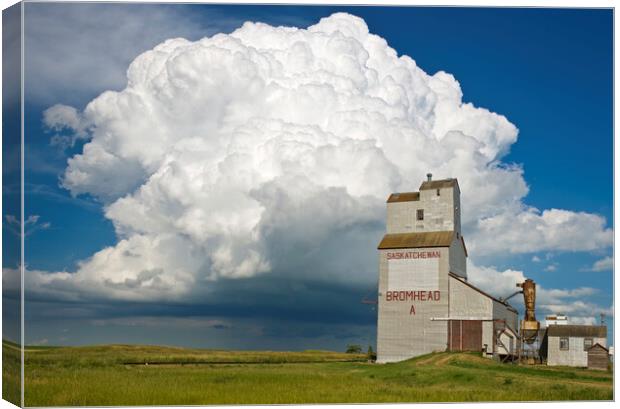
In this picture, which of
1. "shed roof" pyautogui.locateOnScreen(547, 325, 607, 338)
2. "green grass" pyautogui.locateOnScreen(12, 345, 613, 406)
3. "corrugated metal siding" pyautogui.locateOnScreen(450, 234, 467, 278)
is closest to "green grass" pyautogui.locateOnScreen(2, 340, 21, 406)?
"green grass" pyautogui.locateOnScreen(12, 345, 613, 406)

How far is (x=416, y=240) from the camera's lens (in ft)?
191

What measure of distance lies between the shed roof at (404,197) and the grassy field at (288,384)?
1412 cm

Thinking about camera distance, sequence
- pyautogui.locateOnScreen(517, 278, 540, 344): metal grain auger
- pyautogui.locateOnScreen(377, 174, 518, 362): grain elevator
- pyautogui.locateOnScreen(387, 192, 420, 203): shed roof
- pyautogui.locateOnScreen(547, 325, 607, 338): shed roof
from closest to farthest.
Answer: pyautogui.locateOnScreen(547, 325, 607, 338): shed roof → pyautogui.locateOnScreen(517, 278, 540, 344): metal grain auger → pyautogui.locateOnScreen(377, 174, 518, 362): grain elevator → pyautogui.locateOnScreen(387, 192, 420, 203): shed roof

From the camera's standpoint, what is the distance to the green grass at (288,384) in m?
32.3

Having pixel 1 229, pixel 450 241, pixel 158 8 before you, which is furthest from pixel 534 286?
pixel 1 229

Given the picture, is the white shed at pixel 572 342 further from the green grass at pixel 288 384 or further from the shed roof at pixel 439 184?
the shed roof at pixel 439 184

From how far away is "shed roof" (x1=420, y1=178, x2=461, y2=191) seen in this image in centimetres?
5888

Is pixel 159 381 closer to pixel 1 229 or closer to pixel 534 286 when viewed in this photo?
pixel 1 229

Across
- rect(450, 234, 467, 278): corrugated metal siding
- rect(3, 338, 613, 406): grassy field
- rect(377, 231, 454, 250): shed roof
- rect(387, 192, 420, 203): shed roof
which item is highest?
rect(387, 192, 420, 203): shed roof

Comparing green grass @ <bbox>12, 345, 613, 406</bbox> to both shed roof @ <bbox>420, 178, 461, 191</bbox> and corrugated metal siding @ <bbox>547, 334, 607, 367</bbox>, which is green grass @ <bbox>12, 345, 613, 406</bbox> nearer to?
corrugated metal siding @ <bbox>547, 334, 607, 367</bbox>

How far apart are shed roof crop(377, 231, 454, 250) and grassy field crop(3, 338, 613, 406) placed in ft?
34.3

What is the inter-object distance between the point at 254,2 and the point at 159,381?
58.3ft

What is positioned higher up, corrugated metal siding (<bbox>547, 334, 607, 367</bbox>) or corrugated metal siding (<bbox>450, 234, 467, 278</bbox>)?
corrugated metal siding (<bbox>450, 234, 467, 278</bbox>)

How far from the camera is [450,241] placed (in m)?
57.2
